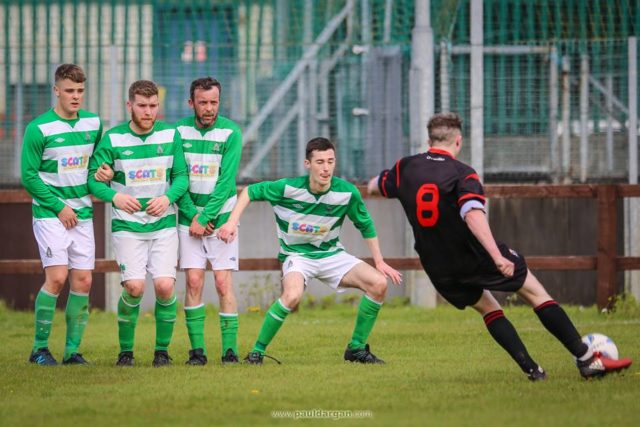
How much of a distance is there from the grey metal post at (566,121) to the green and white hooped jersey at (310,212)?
18.3 feet

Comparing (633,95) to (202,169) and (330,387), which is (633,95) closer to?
(202,169)

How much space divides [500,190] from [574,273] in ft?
6.30

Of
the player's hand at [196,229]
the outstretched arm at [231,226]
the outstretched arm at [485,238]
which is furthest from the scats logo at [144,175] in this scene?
the outstretched arm at [485,238]

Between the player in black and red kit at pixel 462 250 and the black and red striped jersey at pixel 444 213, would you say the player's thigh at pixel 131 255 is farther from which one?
the black and red striped jersey at pixel 444 213

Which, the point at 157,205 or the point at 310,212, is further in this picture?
the point at 310,212

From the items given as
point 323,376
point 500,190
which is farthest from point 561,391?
point 500,190

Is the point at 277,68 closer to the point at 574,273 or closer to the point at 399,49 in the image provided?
the point at 399,49

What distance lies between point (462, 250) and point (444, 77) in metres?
6.44

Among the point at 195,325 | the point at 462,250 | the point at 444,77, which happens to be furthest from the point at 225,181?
the point at 444,77

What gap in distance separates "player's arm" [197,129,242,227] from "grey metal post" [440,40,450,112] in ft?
16.9

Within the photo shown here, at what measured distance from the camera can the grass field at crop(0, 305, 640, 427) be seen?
6633mm

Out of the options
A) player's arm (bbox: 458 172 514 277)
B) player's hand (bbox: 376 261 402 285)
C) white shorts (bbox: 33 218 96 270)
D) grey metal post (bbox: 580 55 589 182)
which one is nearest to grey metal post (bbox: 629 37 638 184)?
grey metal post (bbox: 580 55 589 182)

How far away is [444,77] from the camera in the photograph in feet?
46.2

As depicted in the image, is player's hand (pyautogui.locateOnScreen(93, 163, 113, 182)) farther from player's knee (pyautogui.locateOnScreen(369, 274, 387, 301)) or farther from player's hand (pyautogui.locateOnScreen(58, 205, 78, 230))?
player's knee (pyautogui.locateOnScreen(369, 274, 387, 301))
